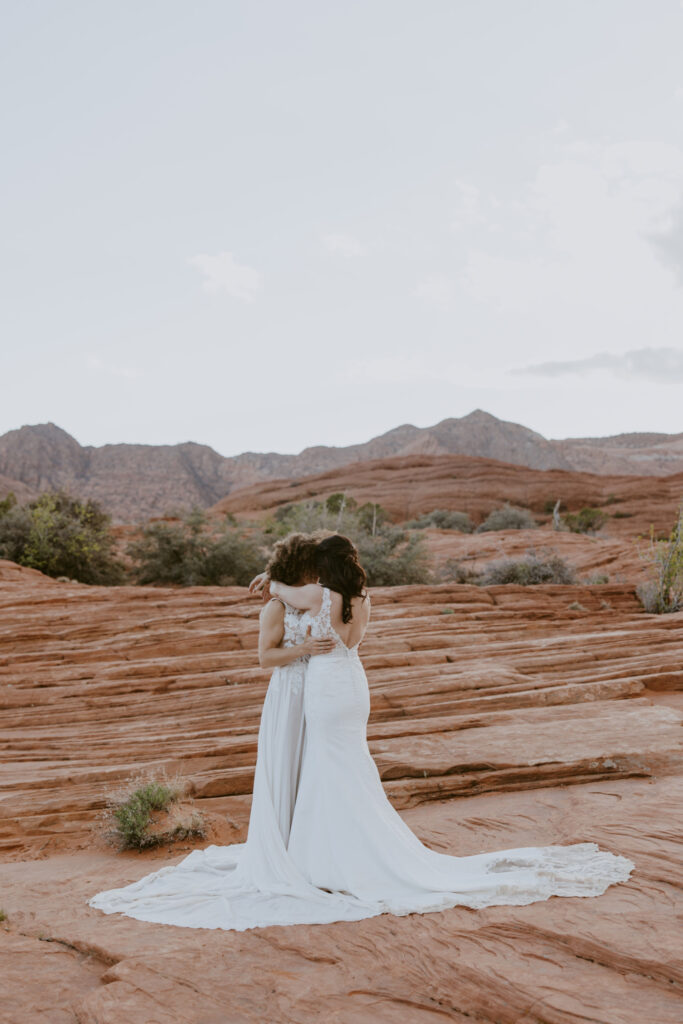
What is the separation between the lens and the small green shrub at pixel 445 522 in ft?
127

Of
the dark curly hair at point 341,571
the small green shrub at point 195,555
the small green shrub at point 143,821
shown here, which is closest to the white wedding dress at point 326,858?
the dark curly hair at point 341,571

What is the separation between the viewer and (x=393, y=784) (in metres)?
6.94

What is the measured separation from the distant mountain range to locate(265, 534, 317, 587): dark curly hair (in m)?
63.7

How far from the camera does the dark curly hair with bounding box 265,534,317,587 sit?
4598mm

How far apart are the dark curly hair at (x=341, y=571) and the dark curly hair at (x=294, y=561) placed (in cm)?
7

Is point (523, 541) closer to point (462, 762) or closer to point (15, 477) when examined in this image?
point (462, 762)

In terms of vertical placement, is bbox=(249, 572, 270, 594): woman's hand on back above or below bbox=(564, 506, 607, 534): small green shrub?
below

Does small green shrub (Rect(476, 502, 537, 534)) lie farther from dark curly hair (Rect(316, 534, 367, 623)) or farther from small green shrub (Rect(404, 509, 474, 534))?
dark curly hair (Rect(316, 534, 367, 623))

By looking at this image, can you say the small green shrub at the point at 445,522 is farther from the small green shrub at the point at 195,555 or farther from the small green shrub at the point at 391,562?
the small green shrub at the point at 391,562

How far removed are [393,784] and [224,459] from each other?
8338cm

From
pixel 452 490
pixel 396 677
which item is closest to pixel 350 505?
pixel 452 490

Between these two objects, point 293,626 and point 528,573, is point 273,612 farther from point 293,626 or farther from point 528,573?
point 528,573

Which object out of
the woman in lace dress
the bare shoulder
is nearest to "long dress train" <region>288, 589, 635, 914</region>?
the woman in lace dress

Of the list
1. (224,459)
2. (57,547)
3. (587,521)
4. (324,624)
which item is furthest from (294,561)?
(224,459)
